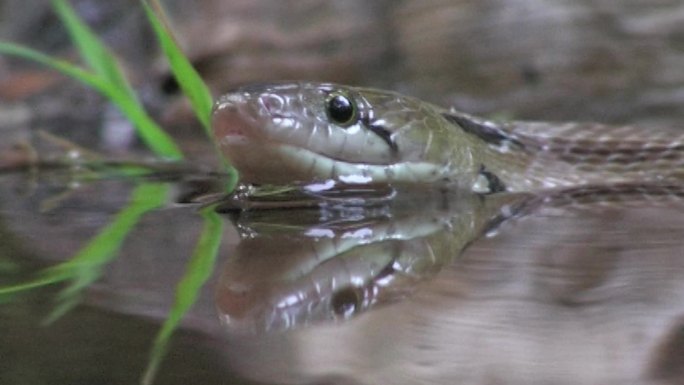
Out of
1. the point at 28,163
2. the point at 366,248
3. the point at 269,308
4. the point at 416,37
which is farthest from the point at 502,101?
the point at 269,308

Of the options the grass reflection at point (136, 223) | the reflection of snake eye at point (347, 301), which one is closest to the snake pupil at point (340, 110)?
the grass reflection at point (136, 223)

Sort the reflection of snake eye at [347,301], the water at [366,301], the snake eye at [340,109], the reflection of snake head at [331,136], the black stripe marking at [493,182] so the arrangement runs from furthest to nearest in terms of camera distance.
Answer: the black stripe marking at [493,182]
the snake eye at [340,109]
the reflection of snake head at [331,136]
the reflection of snake eye at [347,301]
the water at [366,301]

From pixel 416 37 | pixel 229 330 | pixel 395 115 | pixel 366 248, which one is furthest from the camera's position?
pixel 416 37

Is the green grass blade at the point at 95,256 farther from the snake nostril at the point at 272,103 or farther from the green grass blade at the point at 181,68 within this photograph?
the green grass blade at the point at 181,68

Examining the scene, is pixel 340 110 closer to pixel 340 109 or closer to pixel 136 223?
pixel 340 109

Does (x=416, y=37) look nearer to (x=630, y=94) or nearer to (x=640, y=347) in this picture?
(x=630, y=94)

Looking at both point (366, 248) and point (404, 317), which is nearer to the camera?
point (404, 317)
